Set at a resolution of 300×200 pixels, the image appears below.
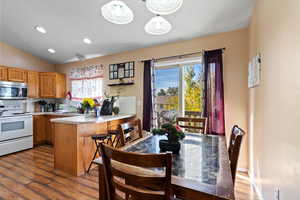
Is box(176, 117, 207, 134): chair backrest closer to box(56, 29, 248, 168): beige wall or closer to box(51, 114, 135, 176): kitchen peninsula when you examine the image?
box(56, 29, 248, 168): beige wall

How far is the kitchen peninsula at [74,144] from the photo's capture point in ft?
7.66

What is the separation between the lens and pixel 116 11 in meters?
1.40

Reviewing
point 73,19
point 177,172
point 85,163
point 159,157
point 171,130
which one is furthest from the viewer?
point 73,19

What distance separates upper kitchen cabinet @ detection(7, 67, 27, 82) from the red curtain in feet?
14.7

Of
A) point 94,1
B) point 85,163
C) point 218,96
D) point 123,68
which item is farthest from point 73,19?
point 218,96

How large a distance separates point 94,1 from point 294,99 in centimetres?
269

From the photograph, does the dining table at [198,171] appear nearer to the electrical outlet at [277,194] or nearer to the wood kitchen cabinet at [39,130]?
the electrical outlet at [277,194]

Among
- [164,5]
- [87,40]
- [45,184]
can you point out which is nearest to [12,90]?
[87,40]

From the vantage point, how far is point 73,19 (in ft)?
8.81

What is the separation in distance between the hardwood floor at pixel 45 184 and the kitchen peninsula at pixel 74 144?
0.48 feet

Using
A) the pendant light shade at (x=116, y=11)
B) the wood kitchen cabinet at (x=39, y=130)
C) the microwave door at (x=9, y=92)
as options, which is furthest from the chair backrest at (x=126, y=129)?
the microwave door at (x=9, y=92)

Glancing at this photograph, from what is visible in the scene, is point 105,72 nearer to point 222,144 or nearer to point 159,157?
point 222,144

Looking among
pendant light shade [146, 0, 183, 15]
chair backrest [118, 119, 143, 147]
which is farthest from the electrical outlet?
pendant light shade [146, 0, 183, 15]

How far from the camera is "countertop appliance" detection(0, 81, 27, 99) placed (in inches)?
134
